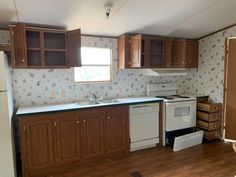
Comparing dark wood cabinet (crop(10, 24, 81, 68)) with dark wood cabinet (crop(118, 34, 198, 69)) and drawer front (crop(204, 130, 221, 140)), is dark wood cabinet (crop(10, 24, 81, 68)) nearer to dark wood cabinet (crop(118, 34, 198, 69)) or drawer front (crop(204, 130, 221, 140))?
dark wood cabinet (crop(118, 34, 198, 69))

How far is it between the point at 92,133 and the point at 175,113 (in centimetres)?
172

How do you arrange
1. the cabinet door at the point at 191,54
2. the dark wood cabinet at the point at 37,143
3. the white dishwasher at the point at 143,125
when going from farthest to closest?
1. the cabinet door at the point at 191,54
2. the white dishwasher at the point at 143,125
3. the dark wood cabinet at the point at 37,143

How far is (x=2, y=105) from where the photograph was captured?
2.18 m

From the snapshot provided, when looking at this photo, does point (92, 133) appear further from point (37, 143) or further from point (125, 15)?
point (125, 15)

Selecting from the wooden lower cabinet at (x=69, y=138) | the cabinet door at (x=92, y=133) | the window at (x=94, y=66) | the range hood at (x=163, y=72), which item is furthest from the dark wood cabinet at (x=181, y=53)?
the cabinet door at (x=92, y=133)

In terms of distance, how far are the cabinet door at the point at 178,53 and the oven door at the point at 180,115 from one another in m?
0.85

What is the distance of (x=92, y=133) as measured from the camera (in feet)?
9.52

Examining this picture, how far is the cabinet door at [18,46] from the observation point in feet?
8.25

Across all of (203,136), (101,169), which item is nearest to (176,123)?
(203,136)

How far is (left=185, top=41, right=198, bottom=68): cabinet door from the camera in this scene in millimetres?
3963

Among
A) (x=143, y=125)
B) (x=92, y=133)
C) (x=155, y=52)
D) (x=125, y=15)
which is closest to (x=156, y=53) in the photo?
(x=155, y=52)

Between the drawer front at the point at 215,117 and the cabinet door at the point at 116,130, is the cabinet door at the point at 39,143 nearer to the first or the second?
the cabinet door at the point at 116,130

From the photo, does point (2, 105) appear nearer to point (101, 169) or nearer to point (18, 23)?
point (18, 23)

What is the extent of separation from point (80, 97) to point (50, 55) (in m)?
0.94
